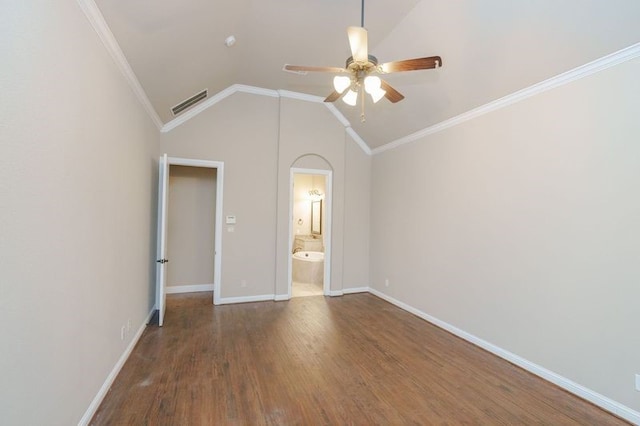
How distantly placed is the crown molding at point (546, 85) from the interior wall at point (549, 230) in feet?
0.17

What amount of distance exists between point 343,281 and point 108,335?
13.0 feet

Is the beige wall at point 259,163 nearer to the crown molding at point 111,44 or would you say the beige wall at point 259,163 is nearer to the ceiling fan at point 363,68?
the crown molding at point 111,44

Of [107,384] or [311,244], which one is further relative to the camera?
[311,244]

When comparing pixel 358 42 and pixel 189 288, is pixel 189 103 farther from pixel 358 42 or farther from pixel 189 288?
pixel 189 288

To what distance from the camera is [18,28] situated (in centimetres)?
129

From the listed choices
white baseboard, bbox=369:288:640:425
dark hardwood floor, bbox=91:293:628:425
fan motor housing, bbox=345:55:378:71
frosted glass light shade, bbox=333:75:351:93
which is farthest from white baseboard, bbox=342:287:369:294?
fan motor housing, bbox=345:55:378:71

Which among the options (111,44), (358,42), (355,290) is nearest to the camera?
(358,42)

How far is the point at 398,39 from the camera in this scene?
342 centimetres

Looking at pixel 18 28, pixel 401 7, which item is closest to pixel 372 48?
pixel 401 7

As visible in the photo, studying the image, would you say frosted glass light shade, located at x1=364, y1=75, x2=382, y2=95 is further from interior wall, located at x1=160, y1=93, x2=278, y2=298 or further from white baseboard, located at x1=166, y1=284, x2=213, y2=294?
white baseboard, located at x1=166, y1=284, x2=213, y2=294

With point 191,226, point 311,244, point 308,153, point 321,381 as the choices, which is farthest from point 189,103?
point 311,244

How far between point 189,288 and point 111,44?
4.40m

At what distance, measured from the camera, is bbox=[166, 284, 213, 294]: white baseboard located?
5.57 metres

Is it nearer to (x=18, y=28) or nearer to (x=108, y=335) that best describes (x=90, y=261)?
(x=108, y=335)
